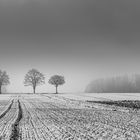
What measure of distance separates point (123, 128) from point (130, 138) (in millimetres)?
2608

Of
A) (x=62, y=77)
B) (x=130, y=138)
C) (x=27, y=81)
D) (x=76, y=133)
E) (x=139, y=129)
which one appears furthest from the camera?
(x=62, y=77)

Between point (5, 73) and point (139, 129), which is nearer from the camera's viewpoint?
point (139, 129)

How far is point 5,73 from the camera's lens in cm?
11269

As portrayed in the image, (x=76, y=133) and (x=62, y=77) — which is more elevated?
(x=62, y=77)

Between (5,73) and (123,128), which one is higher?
(5,73)

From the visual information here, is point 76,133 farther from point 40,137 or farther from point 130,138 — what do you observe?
point 130,138

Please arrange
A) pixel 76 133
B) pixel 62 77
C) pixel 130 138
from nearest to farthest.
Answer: pixel 130 138, pixel 76 133, pixel 62 77

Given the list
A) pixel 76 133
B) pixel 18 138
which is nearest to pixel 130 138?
Result: pixel 76 133

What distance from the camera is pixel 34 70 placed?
113 m

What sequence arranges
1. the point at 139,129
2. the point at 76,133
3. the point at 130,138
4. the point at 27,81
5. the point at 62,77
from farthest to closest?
the point at 62,77, the point at 27,81, the point at 139,129, the point at 76,133, the point at 130,138

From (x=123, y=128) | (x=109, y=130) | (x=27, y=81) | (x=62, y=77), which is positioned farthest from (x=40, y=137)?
(x=62, y=77)

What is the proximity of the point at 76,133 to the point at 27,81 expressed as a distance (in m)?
101

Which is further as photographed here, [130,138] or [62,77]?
[62,77]

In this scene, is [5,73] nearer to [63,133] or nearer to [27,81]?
[27,81]
